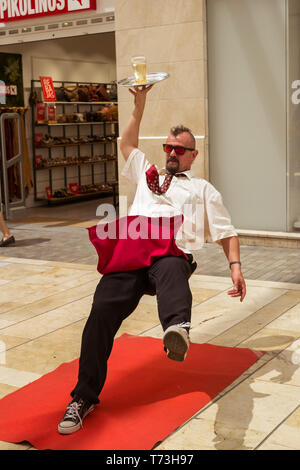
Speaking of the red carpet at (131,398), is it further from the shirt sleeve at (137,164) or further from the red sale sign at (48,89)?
the red sale sign at (48,89)

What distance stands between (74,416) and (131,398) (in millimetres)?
431

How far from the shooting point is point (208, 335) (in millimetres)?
4559

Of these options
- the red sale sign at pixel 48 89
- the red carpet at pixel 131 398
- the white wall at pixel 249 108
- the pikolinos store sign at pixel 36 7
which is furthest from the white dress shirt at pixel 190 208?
the red sale sign at pixel 48 89

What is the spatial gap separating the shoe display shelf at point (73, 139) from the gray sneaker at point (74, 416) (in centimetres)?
877

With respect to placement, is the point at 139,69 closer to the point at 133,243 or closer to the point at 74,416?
the point at 133,243

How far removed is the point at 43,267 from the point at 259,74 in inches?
128

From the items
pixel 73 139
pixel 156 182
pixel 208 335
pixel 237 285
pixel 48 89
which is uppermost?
pixel 48 89

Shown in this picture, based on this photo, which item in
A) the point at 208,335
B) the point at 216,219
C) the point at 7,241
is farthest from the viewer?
the point at 7,241

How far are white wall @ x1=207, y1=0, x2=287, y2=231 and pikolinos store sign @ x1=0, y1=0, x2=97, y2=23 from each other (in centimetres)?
222

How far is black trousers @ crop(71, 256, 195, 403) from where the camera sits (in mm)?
3217

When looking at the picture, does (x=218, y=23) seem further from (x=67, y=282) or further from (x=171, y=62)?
(x=67, y=282)

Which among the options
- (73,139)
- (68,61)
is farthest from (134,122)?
(68,61)

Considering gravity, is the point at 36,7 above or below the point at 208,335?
above

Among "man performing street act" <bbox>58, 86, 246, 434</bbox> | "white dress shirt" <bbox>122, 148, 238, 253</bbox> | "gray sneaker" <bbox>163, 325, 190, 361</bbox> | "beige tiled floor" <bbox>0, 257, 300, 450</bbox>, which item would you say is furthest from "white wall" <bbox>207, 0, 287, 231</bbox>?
"gray sneaker" <bbox>163, 325, 190, 361</bbox>
